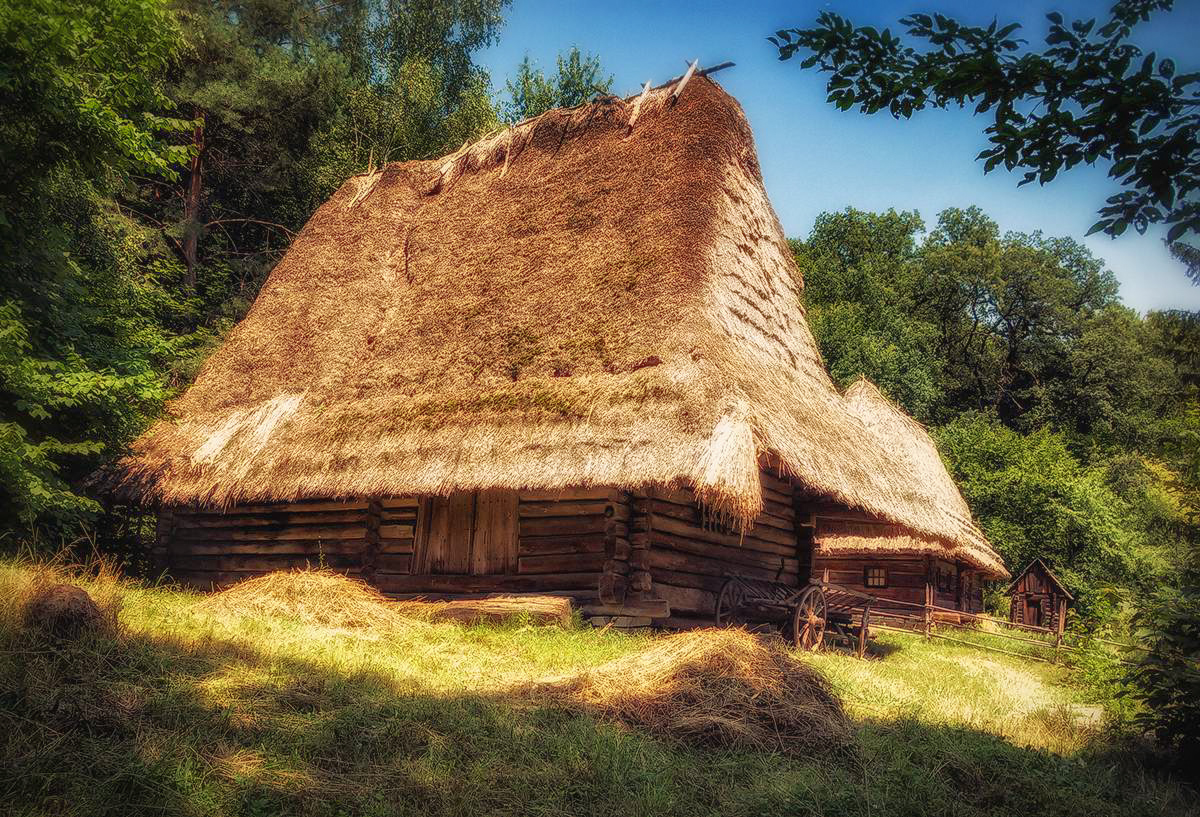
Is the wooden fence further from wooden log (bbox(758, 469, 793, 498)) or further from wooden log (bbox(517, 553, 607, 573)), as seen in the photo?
wooden log (bbox(517, 553, 607, 573))

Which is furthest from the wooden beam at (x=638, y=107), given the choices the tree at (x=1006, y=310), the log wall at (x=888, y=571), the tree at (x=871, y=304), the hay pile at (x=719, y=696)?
the tree at (x=1006, y=310)

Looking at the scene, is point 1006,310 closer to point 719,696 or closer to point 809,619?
point 809,619

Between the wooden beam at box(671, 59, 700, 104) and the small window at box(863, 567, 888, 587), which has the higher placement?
the wooden beam at box(671, 59, 700, 104)

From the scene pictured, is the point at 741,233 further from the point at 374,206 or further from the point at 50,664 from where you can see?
the point at 50,664

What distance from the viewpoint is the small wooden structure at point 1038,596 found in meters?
21.7

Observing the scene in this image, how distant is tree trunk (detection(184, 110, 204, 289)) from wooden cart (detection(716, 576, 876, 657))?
54.4 feet

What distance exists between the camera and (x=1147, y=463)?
1321 inches

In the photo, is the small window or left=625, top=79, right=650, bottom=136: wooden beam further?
the small window

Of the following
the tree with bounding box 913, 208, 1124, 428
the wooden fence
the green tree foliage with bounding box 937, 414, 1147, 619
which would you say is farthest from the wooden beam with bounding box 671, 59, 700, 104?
the tree with bounding box 913, 208, 1124, 428

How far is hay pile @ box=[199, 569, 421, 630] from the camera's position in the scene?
980cm

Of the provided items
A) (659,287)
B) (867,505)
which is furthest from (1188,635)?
(659,287)

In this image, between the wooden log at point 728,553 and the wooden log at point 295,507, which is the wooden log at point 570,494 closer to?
the wooden log at point 728,553

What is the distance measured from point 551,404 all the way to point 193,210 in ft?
53.0

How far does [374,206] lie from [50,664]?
43.2ft
